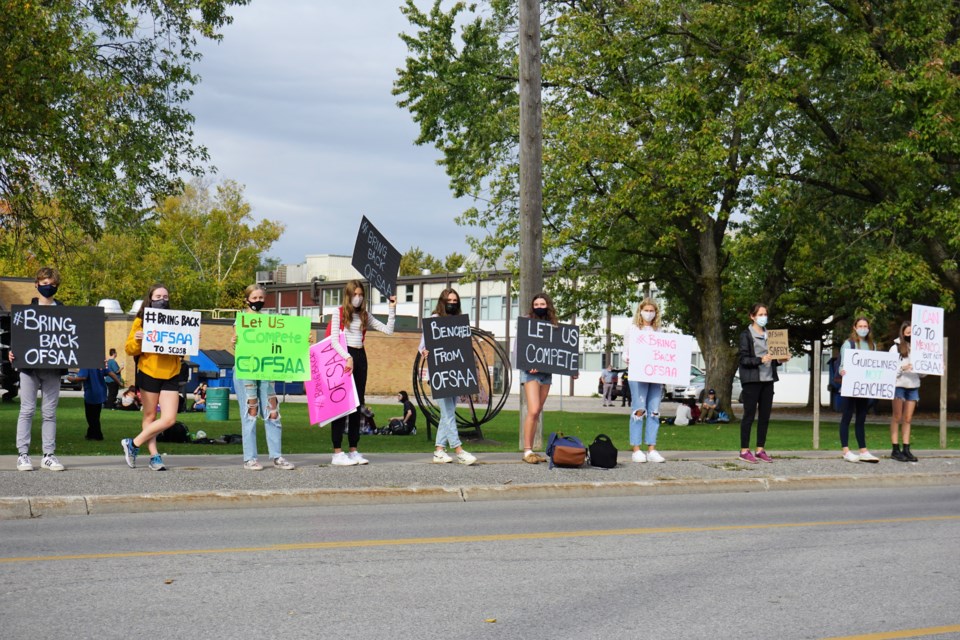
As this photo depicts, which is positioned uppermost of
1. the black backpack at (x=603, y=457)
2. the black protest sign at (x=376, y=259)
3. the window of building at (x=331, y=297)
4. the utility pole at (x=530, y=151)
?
the window of building at (x=331, y=297)

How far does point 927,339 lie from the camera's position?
1752cm

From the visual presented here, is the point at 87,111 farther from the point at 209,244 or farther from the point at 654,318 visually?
the point at 209,244

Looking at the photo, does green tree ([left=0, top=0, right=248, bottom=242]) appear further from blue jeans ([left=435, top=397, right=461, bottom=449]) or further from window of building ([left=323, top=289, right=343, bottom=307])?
window of building ([left=323, top=289, right=343, bottom=307])

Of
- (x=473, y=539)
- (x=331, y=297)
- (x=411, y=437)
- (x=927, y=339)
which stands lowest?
(x=473, y=539)

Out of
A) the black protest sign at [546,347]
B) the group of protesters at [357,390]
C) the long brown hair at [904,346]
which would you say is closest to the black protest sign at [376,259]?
the group of protesters at [357,390]

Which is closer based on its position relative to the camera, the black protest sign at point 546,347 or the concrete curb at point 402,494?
the concrete curb at point 402,494

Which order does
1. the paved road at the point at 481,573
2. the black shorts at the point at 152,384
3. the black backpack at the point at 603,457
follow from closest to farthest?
the paved road at the point at 481,573 → the black shorts at the point at 152,384 → the black backpack at the point at 603,457

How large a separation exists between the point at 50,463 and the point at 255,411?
2166mm

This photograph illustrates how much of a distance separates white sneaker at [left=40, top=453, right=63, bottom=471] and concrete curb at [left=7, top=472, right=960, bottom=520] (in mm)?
1917

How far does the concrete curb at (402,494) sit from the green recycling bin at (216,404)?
47.5ft

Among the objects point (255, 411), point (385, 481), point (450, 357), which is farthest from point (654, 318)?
point (255, 411)

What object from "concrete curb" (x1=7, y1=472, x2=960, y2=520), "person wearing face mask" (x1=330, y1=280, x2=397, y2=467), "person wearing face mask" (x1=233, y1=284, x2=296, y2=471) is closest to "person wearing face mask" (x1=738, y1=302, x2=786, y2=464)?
"concrete curb" (x1=7, y1=472, x2=960, y2=520)

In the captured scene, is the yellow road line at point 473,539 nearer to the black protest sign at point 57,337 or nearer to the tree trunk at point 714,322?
the black protest sign at point 57,337

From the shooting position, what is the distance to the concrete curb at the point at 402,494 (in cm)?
1004
